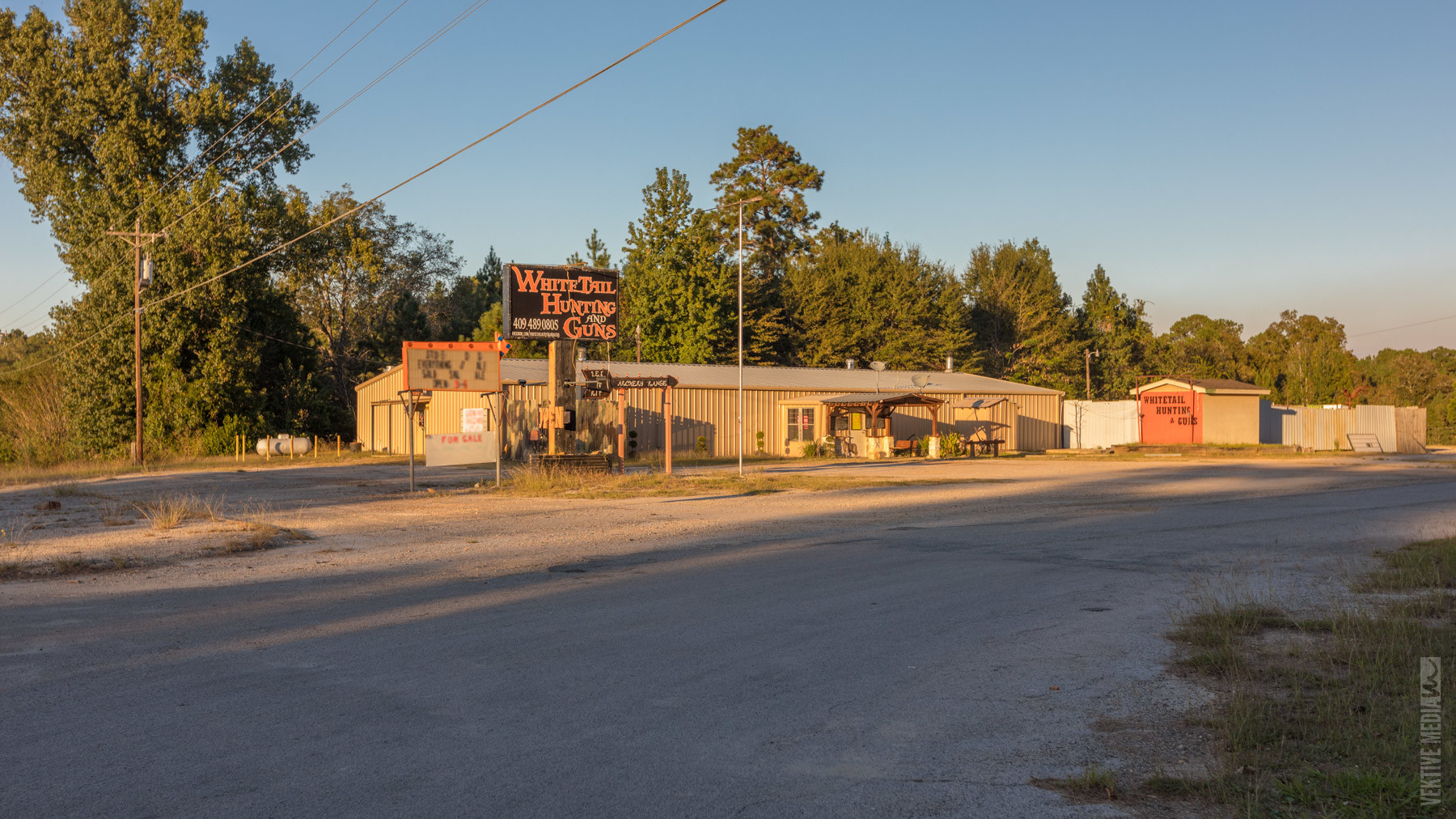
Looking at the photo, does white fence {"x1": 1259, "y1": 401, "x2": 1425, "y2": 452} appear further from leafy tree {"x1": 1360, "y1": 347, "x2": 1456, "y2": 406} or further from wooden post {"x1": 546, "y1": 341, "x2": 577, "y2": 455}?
wooden post {"x1": 546, "y1": 341, "x2": 577, "y2": 455}

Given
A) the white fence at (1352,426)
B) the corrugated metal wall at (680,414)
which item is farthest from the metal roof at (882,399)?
the white fence at (1352,426)

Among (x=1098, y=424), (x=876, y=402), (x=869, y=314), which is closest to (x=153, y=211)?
(x=876, y=402)

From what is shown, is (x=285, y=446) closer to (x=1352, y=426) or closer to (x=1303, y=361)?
(x=1352, y=426)

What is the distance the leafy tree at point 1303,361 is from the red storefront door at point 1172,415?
17.9 metres

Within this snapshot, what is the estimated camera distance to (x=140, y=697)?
20.2 feet

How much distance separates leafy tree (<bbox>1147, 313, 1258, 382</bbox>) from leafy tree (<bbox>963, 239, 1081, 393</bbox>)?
10.7 metres

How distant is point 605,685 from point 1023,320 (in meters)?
71.9

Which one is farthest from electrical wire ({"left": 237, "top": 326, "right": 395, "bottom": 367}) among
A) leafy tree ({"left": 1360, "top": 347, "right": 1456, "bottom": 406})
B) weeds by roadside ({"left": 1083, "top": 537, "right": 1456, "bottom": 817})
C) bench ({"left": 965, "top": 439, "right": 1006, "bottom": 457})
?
leafy tree ({"left": 1360, "top": 347, "right": 1456, "bottom": 406})

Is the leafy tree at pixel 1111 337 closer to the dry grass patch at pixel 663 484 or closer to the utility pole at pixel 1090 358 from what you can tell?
the utility pole at pixel 1090 358

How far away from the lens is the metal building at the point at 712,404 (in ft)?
132

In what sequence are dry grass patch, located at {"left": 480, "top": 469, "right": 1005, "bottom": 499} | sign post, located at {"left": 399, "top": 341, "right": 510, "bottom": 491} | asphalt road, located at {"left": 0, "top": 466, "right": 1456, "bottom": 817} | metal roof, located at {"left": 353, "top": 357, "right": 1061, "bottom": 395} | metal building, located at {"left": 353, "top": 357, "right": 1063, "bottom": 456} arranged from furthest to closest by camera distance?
metal roof, located at {"left": 353, "top": 357, "right": 1061, "bottom": 395}, metal building, located at {"left": 353, "top": 357, "right": 1063, "bottom": 456}, sign post, located at {"left": 399, "top": 341, "right": 510, "bottom": 491}, dry grass patch, located at {"left": 480, "top": 469, "right": 1005, "bottom": 499}, asphalt road, located at {"left": 0, "top": 466, "right": 1456, "bottom": 817}

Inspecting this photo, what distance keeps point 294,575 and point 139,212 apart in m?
43.5

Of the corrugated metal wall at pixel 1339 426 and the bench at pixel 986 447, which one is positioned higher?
the corrugated metal wall at pixel 1339 426

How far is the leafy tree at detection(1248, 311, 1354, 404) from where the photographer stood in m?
64.7
